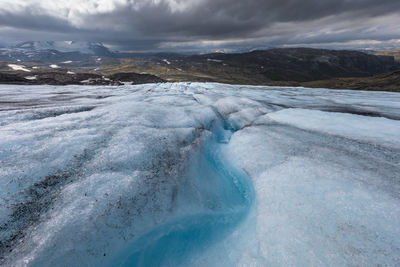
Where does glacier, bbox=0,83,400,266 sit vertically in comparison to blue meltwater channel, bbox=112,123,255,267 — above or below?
above

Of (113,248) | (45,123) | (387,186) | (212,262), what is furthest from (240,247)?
(45,123)

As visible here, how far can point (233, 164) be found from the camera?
318 inches

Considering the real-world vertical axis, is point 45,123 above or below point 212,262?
above

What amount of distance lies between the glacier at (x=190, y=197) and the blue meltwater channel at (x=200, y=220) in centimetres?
3

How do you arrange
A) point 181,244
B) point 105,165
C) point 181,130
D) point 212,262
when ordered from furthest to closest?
point 181,130 → point 105,165 → point 181,244 → point 212,262

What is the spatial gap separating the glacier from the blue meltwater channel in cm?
3

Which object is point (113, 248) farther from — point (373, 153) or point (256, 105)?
point (256, 105)

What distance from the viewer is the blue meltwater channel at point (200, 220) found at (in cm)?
446

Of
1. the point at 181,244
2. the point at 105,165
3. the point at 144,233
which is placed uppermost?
the point at 105,165

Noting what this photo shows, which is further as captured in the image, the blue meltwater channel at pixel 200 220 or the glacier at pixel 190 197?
the blue meltwater channel at pixel 200 220

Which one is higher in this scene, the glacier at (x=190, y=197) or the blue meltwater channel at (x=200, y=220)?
the glacier at (x=190, y=197)

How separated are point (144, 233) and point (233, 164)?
4677 millimetres

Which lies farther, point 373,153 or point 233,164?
point 233,164

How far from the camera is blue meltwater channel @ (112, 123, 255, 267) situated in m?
4.46
